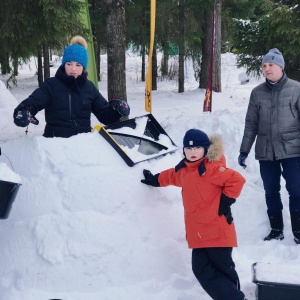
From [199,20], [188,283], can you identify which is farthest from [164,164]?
[199,20]

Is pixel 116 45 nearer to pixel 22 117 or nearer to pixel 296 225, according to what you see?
pixel 22 117

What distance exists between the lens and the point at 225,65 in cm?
2842

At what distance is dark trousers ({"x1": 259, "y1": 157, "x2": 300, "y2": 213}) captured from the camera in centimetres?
382

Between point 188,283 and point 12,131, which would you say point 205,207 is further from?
point 12,131

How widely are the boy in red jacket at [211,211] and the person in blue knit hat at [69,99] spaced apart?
3.98ft

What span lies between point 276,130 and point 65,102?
6.02 feet

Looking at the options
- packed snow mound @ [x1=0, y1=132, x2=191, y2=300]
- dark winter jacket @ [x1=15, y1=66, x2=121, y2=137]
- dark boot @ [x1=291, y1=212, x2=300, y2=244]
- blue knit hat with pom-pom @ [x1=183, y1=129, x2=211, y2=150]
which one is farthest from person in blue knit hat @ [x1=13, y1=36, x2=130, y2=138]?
dark boot @ [x1=291, y1=212, x2=300, y2=244]

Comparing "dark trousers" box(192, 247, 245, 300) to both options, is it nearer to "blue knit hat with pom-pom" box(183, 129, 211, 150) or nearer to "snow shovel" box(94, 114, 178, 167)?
"blue knit hat with pom-pom" box(183, 129, 211, 150)

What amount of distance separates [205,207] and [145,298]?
79 centimetres

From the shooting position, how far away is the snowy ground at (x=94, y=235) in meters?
3.19

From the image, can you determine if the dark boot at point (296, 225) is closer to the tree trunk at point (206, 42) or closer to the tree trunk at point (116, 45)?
the tree trunk at point (116, 45)

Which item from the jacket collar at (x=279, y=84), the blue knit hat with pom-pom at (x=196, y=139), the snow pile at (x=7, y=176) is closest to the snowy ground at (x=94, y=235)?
the snow pile at (x=7, y=176)

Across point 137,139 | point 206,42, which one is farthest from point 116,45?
point 206,42

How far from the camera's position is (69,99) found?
383 cm
